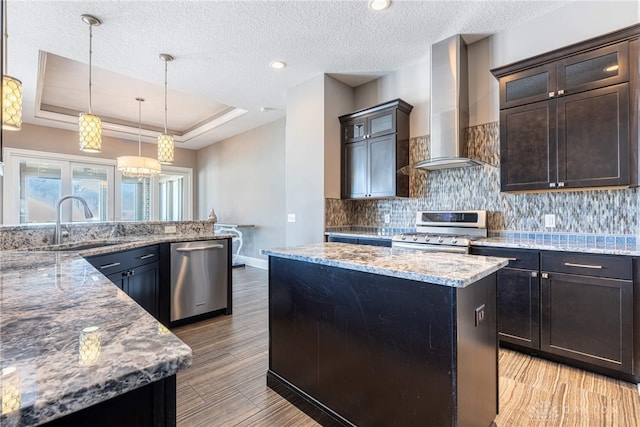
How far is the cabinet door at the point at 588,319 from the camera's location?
209 cm

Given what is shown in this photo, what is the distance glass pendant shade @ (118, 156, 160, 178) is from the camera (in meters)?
3.53

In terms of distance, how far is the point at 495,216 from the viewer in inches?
126

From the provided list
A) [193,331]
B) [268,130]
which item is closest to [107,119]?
[268,130]

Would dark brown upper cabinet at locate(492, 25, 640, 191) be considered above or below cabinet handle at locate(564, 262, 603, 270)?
above

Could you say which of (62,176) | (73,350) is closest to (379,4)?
(73,350)

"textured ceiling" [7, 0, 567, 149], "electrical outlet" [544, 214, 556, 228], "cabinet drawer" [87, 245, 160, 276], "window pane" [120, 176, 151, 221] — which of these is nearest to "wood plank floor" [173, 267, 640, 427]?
"cabinet drawer" [87, 245, 160, 276]

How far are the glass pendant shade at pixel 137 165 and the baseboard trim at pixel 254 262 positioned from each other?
2.78 meters

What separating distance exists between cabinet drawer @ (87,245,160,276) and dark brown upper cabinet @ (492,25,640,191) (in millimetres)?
3378

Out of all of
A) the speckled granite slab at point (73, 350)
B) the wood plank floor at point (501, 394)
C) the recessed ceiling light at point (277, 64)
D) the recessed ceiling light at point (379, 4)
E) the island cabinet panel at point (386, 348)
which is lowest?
the wood plank floor at point (501, 394)

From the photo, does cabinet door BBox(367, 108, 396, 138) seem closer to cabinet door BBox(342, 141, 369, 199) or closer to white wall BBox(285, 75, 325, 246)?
cabinet door BBox(342, 141, 369, 199)

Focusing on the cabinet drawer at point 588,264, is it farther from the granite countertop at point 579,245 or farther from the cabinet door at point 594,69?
the cabinet door at point 594,69

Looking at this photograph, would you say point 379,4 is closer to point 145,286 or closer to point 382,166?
point 382,166

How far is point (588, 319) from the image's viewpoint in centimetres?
222

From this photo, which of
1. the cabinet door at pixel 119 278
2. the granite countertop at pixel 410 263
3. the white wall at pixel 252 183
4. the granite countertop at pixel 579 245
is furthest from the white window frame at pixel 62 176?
the granite countertop at pixel 579 245
